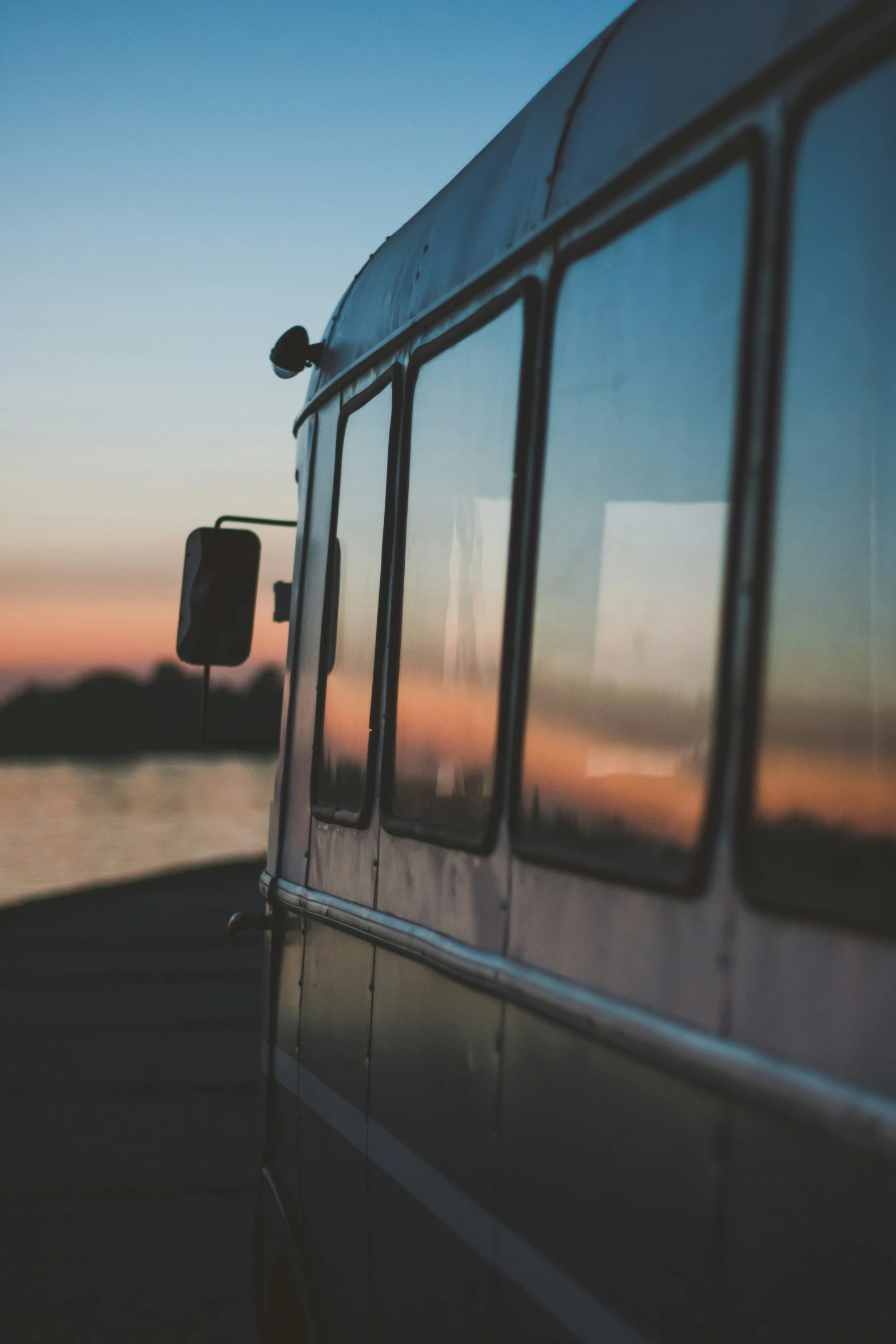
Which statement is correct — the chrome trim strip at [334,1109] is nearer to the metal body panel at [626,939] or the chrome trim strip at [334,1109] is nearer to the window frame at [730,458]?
the metal body panel at [626,939]

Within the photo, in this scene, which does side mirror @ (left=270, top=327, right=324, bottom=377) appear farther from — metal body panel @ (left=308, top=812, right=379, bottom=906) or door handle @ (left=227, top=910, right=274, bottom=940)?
door handle @ (left=227, top=910, right=274, bottom=940)

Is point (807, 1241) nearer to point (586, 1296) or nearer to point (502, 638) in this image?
point (586, 1296)

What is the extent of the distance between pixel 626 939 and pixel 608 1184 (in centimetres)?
32

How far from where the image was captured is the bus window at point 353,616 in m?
2.91

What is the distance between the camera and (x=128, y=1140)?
710cm

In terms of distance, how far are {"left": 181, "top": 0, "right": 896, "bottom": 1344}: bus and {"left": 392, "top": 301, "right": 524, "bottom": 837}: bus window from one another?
11 millimetres

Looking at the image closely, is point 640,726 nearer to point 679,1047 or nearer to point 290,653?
point 679,1047

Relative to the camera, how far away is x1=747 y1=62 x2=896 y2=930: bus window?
1405 millimetres

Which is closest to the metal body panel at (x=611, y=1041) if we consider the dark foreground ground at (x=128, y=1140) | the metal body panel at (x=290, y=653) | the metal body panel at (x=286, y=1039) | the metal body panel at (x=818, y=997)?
the metal body panel at (x=818, y=997)

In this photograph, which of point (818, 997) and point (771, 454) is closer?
point (818, 997)

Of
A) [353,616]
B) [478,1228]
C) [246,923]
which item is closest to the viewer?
[478,1228]

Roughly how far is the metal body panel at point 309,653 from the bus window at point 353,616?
0.24 feet

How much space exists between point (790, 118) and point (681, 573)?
0.55m

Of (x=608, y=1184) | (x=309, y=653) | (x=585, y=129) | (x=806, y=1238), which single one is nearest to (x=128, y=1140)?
(x=309, y=653)
